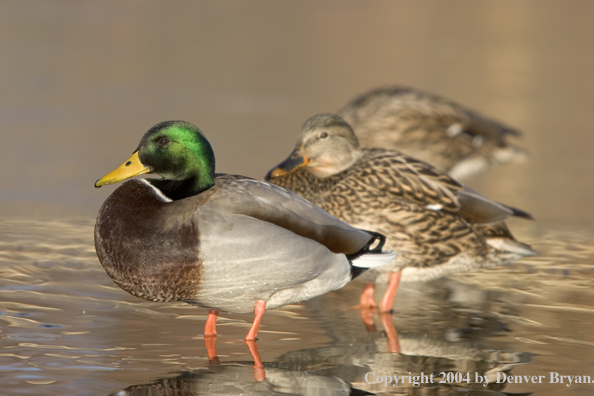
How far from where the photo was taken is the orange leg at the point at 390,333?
3.99 m

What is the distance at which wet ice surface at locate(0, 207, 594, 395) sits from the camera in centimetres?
344

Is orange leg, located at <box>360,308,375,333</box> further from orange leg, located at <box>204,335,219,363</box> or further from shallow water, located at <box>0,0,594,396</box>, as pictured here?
orange leg, located at <box>204,335,219,363</box>

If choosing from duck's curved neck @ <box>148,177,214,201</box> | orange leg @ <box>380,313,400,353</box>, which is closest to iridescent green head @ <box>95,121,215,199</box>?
duck's curved neck @ <box>148,177,214,201</box>

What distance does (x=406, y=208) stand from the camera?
4.96 meters

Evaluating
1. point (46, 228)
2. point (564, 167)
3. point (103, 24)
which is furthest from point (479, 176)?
point (103, 24)

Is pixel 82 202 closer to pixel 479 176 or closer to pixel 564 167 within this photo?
pixel 479 176

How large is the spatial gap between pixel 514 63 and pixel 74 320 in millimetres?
11399

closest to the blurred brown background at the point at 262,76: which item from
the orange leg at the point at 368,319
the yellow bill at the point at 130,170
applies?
the orange leg at the point at 368,319

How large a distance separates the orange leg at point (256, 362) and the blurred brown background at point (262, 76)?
11.2 ft

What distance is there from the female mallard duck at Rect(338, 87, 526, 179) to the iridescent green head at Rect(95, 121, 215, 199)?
13.3ft

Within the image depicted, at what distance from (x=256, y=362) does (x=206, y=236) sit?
0.58 meters

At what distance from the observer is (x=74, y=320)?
4.21m

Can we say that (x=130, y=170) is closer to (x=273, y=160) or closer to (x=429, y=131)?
(x=429, y=131)

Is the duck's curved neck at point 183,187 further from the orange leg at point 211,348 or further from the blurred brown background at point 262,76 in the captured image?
the blurred brown background at point 262,76
